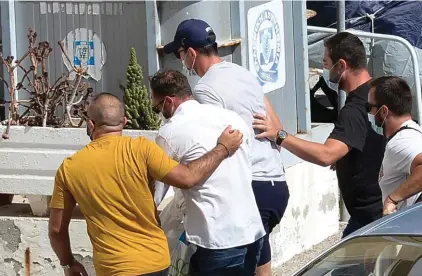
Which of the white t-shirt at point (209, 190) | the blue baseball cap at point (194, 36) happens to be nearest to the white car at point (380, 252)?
the white t-shirt at point (209, 190)

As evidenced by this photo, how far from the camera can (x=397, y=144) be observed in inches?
172

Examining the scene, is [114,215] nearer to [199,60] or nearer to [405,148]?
[199,60]

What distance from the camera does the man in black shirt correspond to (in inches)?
182

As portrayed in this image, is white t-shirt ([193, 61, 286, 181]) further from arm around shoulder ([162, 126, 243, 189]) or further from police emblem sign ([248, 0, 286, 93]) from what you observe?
police emblem sign ([248, 0, 286, 93])

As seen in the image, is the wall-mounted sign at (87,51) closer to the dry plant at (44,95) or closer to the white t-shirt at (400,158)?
the dry plant at (44,95)

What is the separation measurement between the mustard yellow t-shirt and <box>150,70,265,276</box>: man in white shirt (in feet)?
0.62

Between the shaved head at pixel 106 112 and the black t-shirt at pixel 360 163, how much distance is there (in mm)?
1302

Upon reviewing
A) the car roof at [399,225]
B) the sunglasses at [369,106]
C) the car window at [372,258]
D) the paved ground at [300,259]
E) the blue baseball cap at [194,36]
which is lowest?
the paved ground at [300,259]

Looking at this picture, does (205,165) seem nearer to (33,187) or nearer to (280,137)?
(280,137)

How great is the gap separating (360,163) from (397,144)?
388 mm

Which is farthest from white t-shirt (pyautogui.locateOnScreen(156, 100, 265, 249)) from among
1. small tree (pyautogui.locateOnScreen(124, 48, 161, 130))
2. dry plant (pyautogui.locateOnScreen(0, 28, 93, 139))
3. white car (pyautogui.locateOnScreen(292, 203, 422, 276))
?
dry plant (pyautogui.locateOnScreen(0, 28, 93, 139))

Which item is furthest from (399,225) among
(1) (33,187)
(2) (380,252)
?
(1) (33,187)

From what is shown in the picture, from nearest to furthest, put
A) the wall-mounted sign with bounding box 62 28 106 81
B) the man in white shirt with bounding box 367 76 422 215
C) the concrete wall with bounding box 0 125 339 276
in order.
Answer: the man in white shirt with bounding box 367 76 422 215 < the concrete wall with bounding box 0 125 339 276 < the wall-mounted sign with bounding box 62 28 106 81

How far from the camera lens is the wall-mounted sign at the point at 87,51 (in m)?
6.07
